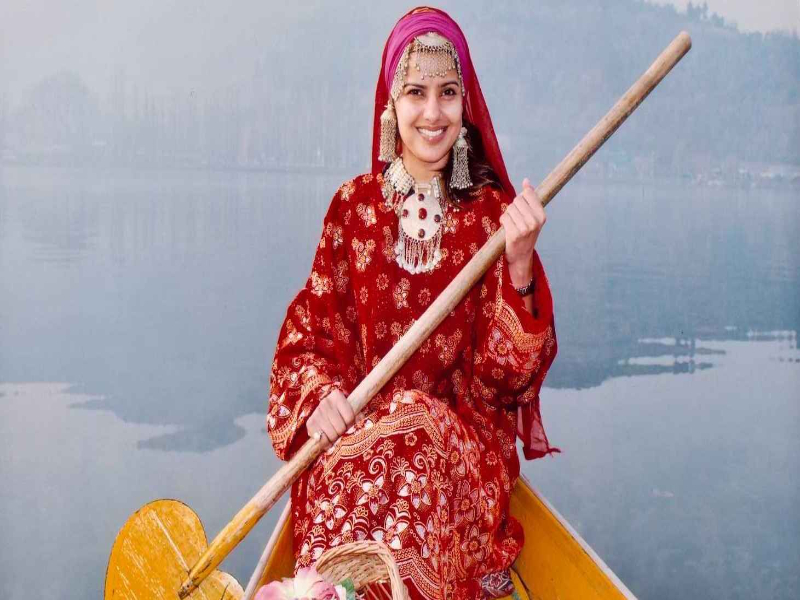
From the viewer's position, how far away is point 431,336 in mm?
1955

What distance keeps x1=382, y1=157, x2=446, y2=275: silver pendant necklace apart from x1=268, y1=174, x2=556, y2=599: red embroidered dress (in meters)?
0.01

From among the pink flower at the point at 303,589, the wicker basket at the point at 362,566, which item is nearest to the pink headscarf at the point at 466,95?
the wicker basket at the point at 362,566

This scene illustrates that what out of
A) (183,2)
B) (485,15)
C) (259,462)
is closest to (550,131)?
(485,15)

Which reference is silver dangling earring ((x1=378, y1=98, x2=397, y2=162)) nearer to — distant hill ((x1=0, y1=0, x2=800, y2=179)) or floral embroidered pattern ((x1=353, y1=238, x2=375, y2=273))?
floral embroidered pattern ((x1=353, y1=238, x2=375, y2=273))

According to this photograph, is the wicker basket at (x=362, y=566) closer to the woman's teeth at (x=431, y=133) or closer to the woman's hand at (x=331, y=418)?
the woman's hand at (x=331, y=418)

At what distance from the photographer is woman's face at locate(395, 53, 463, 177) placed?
1888 millimetres

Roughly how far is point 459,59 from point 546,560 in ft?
3.41

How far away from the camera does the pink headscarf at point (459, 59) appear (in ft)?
6.17

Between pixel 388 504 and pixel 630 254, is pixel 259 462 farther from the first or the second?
pixel 388 504

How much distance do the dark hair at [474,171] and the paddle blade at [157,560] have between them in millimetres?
864

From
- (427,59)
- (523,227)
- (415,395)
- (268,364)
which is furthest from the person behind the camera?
(268,364)

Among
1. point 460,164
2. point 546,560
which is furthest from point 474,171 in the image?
point 546,560

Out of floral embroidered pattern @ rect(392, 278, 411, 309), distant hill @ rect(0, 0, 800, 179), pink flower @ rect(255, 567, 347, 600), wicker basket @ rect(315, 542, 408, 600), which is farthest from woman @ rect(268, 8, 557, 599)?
distant hill @ rect(0, 0, 800, 179)

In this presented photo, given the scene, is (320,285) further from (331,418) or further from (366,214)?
(331,418)
